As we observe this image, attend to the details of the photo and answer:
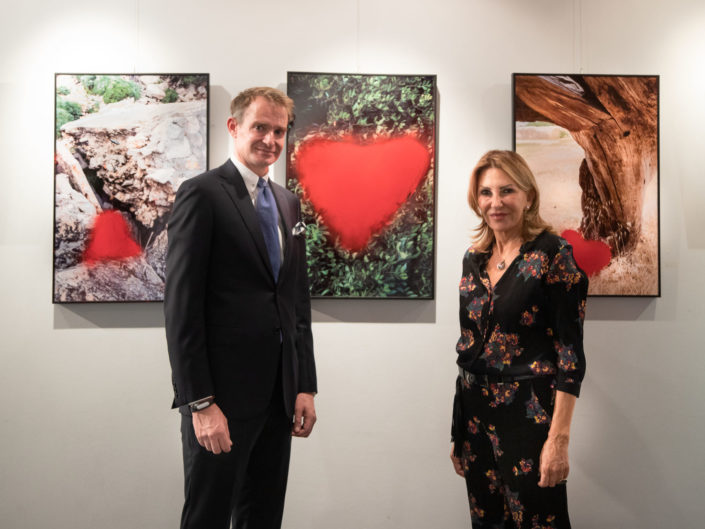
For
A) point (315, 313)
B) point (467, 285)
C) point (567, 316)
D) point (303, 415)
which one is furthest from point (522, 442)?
point (315, 313)

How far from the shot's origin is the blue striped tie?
166 cm

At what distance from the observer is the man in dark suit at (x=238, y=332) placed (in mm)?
1466

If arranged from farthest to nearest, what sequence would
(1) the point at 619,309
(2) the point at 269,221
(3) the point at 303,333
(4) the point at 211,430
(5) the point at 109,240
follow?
(1) the point at 619,309, (5) the point at 109,240, (3) the point at 303,333, (2) the point at 269,221, (4) the point at 211,430

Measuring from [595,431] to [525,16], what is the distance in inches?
81.2

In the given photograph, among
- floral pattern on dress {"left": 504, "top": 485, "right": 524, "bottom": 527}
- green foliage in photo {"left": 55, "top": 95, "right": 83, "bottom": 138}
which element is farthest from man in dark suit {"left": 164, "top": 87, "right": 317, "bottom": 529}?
green foliage in photo {"left": 55, "top": 95, "right": 83, "bottom": 138}

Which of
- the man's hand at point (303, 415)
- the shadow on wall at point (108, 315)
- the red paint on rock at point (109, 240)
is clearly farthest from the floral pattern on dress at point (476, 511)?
the red paint on rock at point (109, 240)

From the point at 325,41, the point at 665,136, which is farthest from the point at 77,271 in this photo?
the point at 665,136

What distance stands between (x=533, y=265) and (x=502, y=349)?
0.94 feet

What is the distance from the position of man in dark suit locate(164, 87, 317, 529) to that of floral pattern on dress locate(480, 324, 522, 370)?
628 millimetres

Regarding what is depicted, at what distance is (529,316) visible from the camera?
5.41ft

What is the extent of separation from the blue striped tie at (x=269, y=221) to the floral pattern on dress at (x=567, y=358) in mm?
913

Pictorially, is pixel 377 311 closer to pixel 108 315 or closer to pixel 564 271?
pixel 564 271

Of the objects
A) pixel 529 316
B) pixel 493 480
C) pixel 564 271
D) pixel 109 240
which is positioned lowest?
pixel 493 480

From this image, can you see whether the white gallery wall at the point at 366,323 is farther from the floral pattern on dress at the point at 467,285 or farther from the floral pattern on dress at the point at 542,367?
the floral pattern on dress at the point at 542,367
